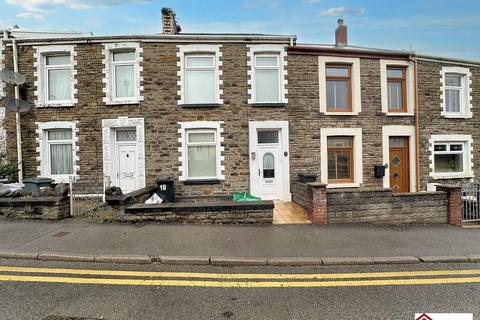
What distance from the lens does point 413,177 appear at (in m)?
11.8

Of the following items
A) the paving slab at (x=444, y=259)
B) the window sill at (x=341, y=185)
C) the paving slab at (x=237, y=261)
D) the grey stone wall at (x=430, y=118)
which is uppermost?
the grey stone wall at (x=430, y=118)

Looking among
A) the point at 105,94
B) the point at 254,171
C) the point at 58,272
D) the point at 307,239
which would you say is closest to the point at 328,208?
the point at 307,239

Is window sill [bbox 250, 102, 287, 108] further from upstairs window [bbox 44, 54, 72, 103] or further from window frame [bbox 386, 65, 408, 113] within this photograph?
upstairs window [bbox 44, 54, 72, 103]

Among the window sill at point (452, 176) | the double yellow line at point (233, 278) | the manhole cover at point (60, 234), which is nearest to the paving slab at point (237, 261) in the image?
the double yellow line at point (233, 278)

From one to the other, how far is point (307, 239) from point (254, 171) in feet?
16.0

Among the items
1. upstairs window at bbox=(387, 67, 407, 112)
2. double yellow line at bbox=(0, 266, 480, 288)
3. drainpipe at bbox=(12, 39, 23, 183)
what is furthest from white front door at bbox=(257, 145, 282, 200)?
drainpipe at bbox=(12, 39, 23, 183)

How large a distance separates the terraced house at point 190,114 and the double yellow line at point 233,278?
6089mm

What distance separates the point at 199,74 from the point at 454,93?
1162cm

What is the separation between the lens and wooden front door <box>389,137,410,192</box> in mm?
11789

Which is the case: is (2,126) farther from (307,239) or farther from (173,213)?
(307,239)

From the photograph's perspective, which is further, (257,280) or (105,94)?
(105,94)

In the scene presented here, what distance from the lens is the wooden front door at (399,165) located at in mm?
11789

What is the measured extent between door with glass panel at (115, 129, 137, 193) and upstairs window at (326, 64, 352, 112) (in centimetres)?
809

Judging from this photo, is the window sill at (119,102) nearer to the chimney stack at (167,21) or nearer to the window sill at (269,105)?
the chimney stack at (167,21)
